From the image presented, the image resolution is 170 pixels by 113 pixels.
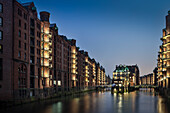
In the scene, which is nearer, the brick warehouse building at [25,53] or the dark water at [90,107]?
the dark water at [90,107]

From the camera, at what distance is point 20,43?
222ft

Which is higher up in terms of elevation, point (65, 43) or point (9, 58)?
point (65, 43)

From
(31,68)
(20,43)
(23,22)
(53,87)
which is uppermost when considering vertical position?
(23,22)

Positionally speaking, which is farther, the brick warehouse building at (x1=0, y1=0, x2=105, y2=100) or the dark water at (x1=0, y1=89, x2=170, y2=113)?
the brick warehouse building at (x1=0, y1=0, x2=105, y2=100)

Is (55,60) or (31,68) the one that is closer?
(31,68)

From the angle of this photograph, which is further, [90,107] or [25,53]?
[25,53]

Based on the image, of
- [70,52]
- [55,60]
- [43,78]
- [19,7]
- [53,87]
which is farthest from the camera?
[70,52]

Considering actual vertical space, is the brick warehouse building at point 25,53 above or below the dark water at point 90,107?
above

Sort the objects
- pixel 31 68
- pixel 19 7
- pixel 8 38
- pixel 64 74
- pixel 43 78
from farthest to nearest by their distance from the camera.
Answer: pixel 64 74 → pixel 43 78 → pixel 31 68 → pixel 19 7 → pixel 8 38

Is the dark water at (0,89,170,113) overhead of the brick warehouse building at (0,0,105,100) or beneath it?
beneath

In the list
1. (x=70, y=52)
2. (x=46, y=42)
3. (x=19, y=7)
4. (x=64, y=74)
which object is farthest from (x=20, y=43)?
(x=70, y=52)

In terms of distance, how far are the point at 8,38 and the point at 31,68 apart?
19.7m

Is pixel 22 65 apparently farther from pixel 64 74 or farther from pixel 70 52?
pixel 70 52

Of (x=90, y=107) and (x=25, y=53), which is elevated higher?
(x=25, y=53)
